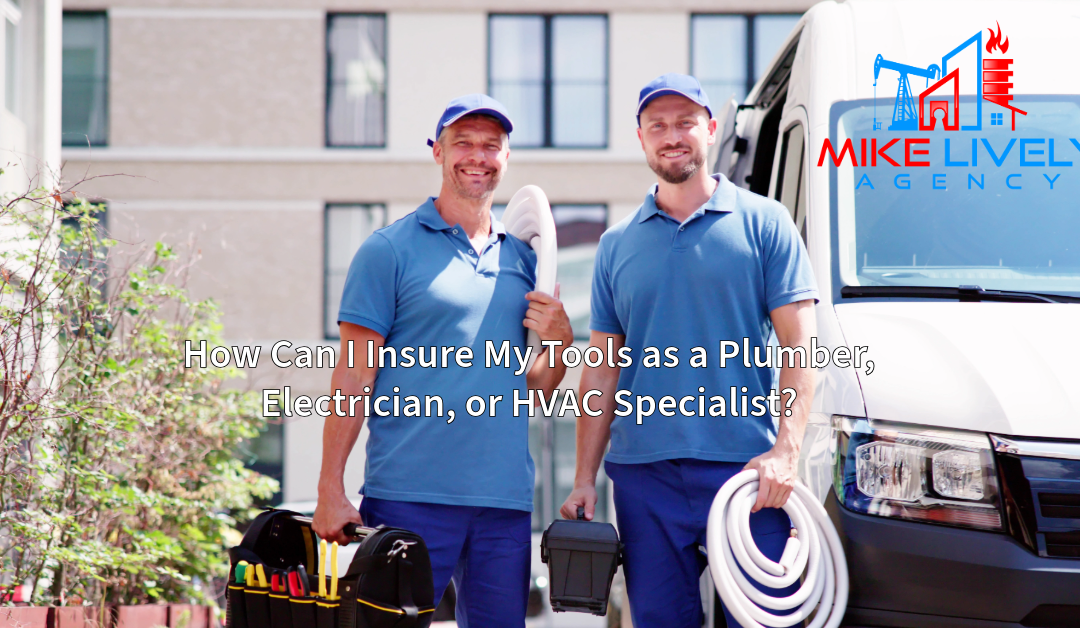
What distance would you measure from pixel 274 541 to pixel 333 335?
15.2 m

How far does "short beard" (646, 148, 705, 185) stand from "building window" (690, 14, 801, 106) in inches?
639

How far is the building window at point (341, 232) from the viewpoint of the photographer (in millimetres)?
18766

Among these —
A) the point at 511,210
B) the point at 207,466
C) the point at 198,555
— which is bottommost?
the point at 198,555

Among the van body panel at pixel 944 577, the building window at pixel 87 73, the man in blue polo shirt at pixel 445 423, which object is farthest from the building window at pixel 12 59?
the building window at pixel 87 73

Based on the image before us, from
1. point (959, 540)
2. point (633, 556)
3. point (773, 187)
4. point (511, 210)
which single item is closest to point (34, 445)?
point (511, 210)

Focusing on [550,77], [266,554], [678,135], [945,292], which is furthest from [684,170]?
[550,77]

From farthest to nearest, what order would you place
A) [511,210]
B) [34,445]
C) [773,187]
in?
[34,445] → [773,187] → [511,210]

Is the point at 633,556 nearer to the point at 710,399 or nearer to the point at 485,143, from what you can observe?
the point at 710,399

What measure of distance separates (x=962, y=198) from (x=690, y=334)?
134 cm

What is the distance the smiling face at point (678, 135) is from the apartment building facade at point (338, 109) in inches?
578

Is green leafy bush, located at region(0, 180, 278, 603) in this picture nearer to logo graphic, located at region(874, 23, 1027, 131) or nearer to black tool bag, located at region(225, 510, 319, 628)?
black tool bag, located at region(225, 510, 319, 628)

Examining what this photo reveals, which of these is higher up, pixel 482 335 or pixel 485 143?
pixel 485 143

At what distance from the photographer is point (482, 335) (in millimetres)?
3771

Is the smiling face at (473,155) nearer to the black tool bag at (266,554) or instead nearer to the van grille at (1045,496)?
the black tool bag at (266,554)
